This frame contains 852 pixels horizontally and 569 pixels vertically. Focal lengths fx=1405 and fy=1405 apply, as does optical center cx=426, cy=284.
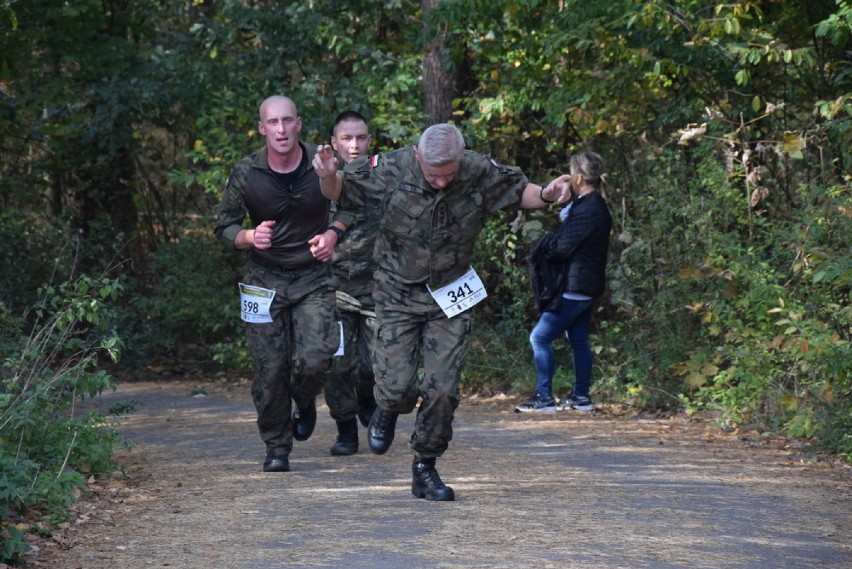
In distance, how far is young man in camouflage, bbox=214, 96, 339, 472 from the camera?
8.84 m

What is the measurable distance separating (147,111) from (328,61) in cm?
221

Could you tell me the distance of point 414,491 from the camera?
7.78m

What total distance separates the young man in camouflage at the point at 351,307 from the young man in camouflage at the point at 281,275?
711 millimetres

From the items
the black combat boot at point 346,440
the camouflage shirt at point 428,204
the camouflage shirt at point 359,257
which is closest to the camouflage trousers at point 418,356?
the camouflage shirt at point 428,204

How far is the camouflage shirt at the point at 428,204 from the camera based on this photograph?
7590 mm

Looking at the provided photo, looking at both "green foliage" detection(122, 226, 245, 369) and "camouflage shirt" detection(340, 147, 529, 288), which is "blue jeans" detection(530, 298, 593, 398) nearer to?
"camouflage shirt" detection(340, 147, 529, 288)

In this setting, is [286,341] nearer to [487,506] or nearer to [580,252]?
[487,506]

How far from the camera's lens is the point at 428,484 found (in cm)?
770

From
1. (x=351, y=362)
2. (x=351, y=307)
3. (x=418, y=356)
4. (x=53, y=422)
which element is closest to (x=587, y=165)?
(x=351, y=307)

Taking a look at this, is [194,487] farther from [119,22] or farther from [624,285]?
[119,22]

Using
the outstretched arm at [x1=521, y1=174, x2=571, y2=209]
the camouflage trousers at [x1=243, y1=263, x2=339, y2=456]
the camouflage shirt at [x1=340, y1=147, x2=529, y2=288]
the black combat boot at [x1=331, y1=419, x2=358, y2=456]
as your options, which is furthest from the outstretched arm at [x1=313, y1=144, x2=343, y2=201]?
the black combat boot at [x1=331, y1=419, x2=358, y2=456]

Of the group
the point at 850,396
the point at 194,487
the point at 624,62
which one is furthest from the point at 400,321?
the point at 624,62

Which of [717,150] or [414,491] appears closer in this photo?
[414,491]

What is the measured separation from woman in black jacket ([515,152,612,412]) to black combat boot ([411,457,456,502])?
14.7ft
